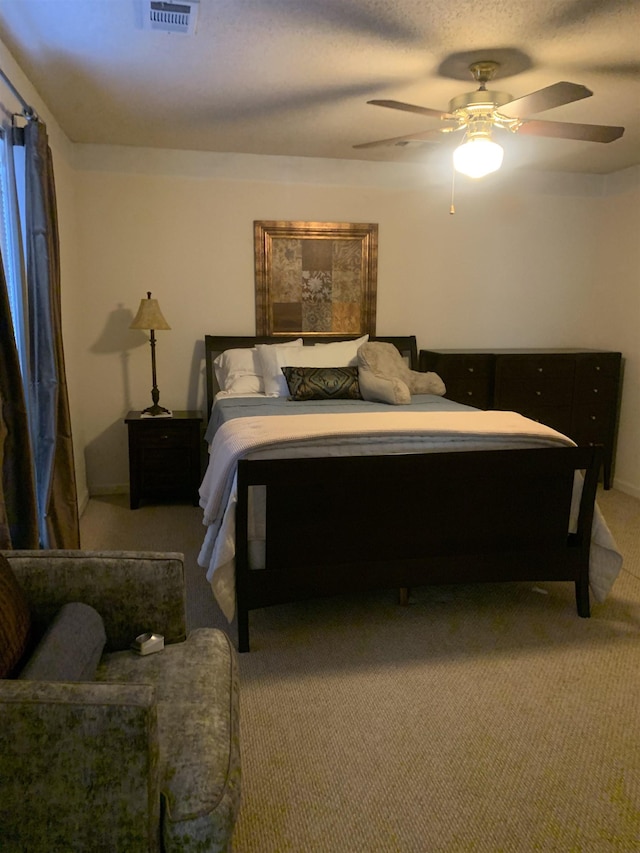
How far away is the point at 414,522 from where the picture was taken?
101 inches

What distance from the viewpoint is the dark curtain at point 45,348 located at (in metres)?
2.65

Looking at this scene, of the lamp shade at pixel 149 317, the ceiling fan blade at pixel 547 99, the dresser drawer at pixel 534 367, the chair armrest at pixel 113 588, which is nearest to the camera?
the chair armrest at pixel 113 588

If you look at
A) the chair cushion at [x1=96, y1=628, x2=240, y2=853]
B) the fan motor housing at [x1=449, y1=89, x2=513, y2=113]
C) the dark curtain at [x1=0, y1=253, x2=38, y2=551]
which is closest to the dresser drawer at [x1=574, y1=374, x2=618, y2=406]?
the fan motor housing at [x1=449, y1=89, x2=513, y2=113]

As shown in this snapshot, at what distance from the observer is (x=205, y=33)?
238 centimetres

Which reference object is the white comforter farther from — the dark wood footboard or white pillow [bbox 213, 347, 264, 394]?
white pillow [bbox 213, 347, 264, 394]

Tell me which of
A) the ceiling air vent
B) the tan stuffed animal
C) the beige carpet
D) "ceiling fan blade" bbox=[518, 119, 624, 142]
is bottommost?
the beige carpet

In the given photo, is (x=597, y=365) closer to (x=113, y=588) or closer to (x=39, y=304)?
(x=39, y=304)

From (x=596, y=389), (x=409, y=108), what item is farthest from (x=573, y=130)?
(x=596, y=389)

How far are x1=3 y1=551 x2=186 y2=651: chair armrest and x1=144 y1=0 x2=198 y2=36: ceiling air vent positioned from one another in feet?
6.19

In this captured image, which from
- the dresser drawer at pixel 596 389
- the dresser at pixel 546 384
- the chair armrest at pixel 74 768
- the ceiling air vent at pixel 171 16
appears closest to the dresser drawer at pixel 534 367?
the dresser at pixel 546 384

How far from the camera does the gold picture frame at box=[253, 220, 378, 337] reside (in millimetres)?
4449

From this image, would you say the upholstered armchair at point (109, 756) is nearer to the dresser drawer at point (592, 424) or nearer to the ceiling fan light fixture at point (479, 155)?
the ceiling fan light fixture at point (479, 155)

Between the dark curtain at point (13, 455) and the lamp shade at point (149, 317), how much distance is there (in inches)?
73.5

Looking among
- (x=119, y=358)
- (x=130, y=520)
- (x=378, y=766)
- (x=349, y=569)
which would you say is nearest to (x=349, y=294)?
(x=119, y=358)
